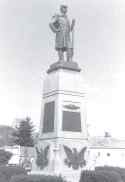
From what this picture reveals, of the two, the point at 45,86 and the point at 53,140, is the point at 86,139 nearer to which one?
the point at 53,140

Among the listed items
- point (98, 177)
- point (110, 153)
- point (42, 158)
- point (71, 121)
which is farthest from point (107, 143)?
point (98, 177)

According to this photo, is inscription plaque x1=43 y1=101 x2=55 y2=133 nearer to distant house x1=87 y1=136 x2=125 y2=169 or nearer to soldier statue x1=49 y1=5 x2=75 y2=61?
soldier statue x1=49 y1=5 x2=75 y2=61

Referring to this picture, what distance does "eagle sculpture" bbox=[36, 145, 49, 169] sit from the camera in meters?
13.8

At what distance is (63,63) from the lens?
49.6 ft

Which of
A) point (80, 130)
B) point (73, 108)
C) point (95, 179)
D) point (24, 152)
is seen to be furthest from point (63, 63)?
point (24, 152)

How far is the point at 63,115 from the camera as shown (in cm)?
1416

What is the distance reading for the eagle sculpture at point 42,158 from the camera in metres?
13.8

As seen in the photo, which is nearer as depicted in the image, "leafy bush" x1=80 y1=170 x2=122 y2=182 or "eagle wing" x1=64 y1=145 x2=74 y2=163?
"leafy bush" x1=80 y1=170 x2=122 y2=182

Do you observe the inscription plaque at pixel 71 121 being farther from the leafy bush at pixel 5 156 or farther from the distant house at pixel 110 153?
the distant house at pixel 110 153

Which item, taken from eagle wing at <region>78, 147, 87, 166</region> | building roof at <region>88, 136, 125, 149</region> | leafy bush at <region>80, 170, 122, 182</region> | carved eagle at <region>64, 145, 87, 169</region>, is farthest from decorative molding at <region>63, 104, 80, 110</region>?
building roof at <region>88, 136, 125, 149</region>

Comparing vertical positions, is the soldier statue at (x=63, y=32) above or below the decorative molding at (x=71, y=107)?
above

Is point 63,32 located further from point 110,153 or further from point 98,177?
point 110,153

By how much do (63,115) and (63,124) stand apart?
41 cm

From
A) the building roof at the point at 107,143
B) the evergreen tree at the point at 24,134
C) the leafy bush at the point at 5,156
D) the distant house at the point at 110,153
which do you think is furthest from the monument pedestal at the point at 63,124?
the evergreen tree at the point at 24,134
